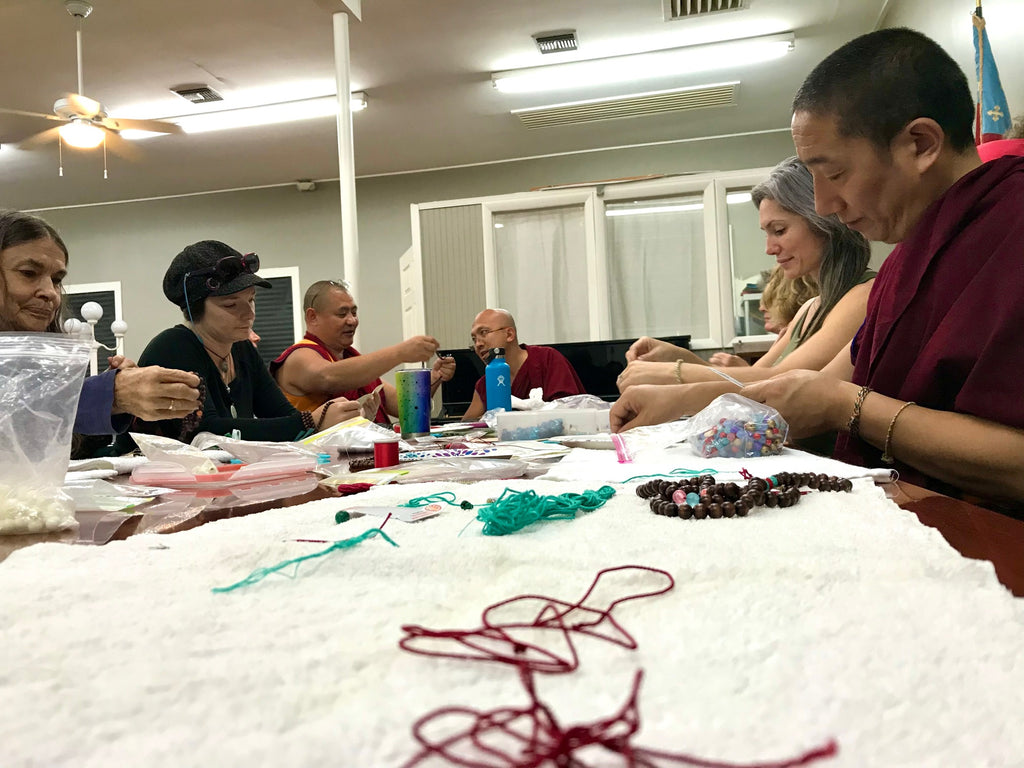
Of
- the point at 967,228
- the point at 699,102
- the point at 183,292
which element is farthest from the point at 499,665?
the point at 699,102

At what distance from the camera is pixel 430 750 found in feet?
0.74

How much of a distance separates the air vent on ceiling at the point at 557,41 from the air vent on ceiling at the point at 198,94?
6.70ft

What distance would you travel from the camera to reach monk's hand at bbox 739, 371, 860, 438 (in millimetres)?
Result: 940

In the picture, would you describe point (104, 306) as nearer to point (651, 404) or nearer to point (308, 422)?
point (308, 422)

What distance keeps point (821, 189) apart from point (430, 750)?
1036mm

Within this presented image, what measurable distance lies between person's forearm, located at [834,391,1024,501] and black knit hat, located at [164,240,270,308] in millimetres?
1709

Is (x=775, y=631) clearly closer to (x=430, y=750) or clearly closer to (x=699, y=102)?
(x=430, y=750)

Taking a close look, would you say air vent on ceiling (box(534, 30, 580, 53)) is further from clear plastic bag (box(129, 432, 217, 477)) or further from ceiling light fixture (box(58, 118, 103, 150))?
clear plastic bag (box(129, 432, 217, 477))

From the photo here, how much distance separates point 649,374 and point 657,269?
2.70 m

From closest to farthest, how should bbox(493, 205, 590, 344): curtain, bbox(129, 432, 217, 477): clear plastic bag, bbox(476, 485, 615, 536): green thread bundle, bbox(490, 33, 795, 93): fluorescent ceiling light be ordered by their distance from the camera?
bbox(476, 485, 615, 536): green thread bundle, bbox(129, 432, 217, 477): clear plastic bag, bbox(490, 33, 795, 93): fluorescent ceiling light, bbox(493, 205, 590, 344): curtain

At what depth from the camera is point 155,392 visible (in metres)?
1.07

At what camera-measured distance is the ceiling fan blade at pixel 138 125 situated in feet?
11.1

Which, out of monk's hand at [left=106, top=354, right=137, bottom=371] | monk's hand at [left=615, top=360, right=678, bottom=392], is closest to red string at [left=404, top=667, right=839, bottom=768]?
monk's hand at [left=106, top=354, right=137, bottom=371]

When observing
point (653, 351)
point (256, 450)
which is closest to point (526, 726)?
point (256, 450)
